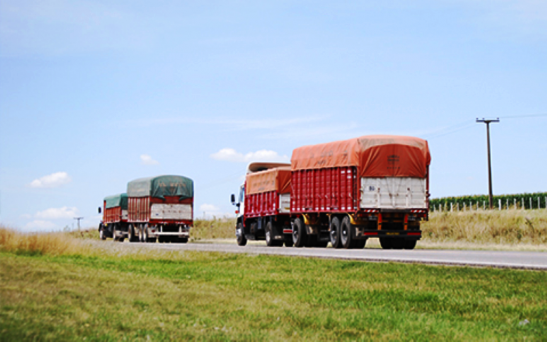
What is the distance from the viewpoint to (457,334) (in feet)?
24.1

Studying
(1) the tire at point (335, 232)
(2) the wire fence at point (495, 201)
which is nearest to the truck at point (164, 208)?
(1) the tire at point (335, 232)

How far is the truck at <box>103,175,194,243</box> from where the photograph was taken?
4384 cm

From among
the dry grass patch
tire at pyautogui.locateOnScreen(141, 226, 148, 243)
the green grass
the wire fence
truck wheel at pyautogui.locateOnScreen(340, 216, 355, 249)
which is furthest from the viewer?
the wire fence

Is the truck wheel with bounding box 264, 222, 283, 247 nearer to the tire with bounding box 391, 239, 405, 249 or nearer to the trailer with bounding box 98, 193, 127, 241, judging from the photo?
the tire with bounding box 391, 239, 405, 249

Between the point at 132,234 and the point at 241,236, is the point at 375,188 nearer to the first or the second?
the point at 241,236

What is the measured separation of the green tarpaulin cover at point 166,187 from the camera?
44.1 metres

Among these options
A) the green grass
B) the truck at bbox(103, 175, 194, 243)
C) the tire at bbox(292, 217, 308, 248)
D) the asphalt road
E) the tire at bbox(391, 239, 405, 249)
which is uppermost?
the truck at bbox(103, 175, 194, 243)

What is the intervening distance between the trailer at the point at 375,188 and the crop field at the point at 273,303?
11476mm

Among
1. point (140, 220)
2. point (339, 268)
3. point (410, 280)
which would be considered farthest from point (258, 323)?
point (140, 220)

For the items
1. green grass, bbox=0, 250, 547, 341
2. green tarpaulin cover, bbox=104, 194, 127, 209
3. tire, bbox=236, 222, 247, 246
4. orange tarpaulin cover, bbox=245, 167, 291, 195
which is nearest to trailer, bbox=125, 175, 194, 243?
green tarpaulin cover, bbox=104, 194, 127, 209

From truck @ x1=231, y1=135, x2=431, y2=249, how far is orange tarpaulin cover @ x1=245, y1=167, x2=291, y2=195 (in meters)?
3.67

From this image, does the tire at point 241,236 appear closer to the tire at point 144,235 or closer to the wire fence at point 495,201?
the tire at point 144,235

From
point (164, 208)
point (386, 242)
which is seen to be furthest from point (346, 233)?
point (164, 208)

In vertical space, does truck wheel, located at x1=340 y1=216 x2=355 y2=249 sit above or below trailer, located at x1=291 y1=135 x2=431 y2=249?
below
